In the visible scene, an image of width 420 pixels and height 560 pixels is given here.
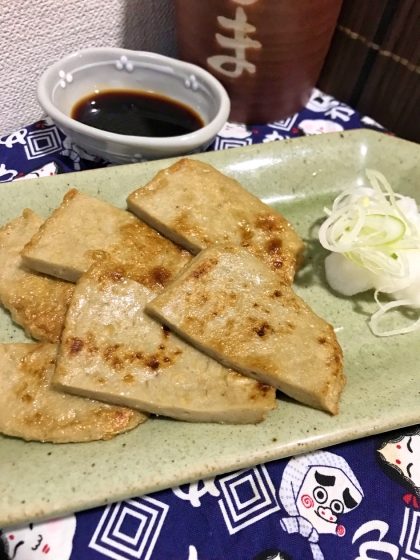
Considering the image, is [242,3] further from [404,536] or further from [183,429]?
[404,536]

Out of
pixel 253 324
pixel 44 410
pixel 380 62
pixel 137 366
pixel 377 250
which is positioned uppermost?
pixel 380 62

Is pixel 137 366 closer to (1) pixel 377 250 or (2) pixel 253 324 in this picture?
(2) pixel 253 324

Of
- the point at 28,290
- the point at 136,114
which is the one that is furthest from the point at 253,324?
the point at 136,114

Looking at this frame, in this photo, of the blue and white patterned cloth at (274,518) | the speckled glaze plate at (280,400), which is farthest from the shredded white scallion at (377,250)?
the blue and white patterned cloth at (274,518)

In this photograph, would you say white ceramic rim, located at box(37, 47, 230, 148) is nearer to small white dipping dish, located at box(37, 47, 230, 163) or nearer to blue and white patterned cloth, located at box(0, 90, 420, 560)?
small white dipping dish, located at box(37, 47, 230, 163)

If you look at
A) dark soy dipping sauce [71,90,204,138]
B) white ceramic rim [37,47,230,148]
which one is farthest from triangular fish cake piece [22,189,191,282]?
dark soy dipping sauce [71,90,204,138]

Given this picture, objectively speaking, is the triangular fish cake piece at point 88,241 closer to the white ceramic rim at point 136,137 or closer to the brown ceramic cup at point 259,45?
the white ceramic rim at point 136,137
